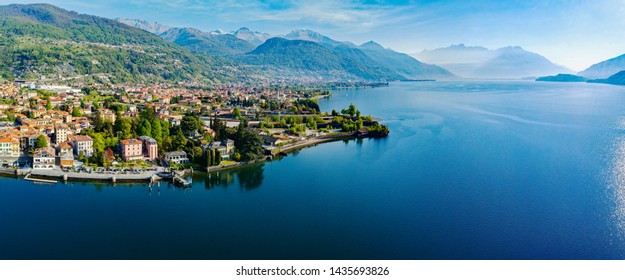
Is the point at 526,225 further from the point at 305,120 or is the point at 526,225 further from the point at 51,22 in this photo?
the point at 51,22

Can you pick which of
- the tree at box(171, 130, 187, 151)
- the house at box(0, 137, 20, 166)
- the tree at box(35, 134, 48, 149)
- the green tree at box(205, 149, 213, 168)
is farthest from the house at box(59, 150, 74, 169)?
the green tree at box(205, 149, 213, 168)

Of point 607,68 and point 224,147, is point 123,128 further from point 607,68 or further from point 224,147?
point 607,68

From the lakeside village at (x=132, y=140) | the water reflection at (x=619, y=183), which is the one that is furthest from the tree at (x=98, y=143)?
the water reflection at (x=619, y=183)

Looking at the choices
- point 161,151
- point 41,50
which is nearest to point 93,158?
point 161,151

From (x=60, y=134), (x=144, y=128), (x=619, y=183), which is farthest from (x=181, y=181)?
(x=619, y=183)

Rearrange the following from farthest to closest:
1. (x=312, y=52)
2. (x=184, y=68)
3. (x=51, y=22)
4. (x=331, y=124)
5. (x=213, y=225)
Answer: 1. (x=312, y=52)
2. (x=51, y=22)
3. (x=184, y=68)
4. (x=331, y=124)
5. (x=213, y=225)

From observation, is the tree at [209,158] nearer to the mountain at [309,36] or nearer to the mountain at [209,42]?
the mountain at [209,42]
